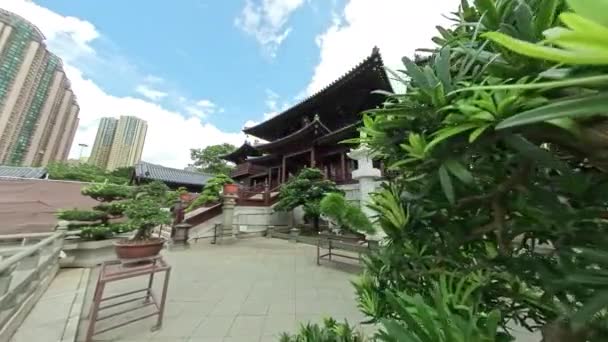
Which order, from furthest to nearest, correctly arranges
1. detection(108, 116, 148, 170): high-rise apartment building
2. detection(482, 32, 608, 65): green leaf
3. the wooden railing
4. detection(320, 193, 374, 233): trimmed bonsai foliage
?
detection(108, 116, 148, 170): high-rise apartment building, detection(320, 193, 374, 233): trimmed bonsai foliage, the wooden railing, detection(482, 32, 608, 65): green leaf

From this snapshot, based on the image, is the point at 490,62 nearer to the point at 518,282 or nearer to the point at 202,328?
the point at 518,282

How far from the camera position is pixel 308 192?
8.01m

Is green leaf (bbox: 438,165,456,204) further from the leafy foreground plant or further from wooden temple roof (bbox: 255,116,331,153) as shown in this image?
wooden temple roof (bbox: 255,116,331,153)

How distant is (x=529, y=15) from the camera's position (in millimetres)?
587

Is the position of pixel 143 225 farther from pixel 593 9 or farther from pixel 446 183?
pixel 593 9

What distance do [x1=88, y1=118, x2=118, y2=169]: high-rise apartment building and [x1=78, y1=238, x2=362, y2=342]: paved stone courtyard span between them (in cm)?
4096

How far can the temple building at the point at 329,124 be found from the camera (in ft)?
30.7

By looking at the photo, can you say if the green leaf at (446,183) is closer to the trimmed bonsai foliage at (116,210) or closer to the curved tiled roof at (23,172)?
the trimmed bonsai foliage at (116,210)

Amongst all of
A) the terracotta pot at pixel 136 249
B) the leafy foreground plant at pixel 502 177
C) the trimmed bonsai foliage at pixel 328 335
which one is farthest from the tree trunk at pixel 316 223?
the leafy foreground plant at pixel 502 177

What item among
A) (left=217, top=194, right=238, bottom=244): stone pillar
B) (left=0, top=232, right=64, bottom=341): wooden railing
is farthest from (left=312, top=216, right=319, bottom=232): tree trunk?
(left=0, top=232, right=64, bottom=341): wooden railing

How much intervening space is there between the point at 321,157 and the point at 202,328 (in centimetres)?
920

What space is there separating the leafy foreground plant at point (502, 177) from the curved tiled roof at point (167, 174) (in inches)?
770

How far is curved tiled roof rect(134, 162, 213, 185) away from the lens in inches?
701

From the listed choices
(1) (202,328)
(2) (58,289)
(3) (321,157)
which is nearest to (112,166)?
(3) (321,157)
